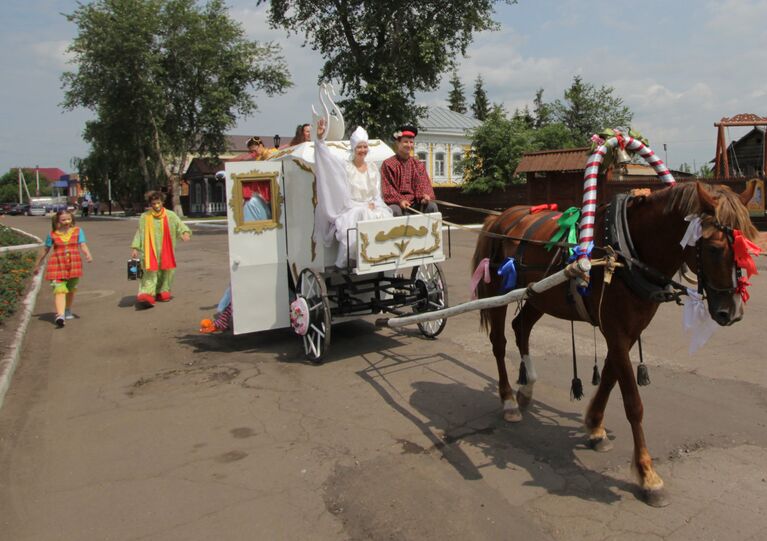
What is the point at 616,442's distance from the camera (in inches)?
174

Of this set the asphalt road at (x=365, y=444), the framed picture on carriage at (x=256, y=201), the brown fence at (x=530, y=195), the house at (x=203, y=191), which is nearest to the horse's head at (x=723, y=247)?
the asphalt road at (x=365, y=444)

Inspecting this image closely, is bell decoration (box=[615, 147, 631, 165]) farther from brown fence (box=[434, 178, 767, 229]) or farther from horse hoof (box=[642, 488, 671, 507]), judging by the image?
brown fence (box=[434, 178, 767, 229])

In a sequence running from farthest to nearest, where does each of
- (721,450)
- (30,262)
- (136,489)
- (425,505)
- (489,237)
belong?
(30,262) < (489,237) < (721,450) < (136,489) < (425,505)

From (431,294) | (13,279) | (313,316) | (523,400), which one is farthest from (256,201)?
(13,279)

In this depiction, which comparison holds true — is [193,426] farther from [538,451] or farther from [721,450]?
[721,450]

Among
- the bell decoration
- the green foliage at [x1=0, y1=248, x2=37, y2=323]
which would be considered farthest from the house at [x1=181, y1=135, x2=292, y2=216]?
the bell decoration

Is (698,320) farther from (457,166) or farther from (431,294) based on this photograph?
(457,166)

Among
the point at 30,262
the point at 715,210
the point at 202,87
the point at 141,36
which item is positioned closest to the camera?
the point at 715,210

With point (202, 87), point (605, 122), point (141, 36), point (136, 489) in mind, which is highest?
point (141, 36)

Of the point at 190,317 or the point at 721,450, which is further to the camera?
the point at 190,317

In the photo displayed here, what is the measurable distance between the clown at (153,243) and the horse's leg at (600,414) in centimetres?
773

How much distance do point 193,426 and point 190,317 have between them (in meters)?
4.52

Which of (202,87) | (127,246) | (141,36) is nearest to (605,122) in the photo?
(202,87)

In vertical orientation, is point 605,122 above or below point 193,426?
above
